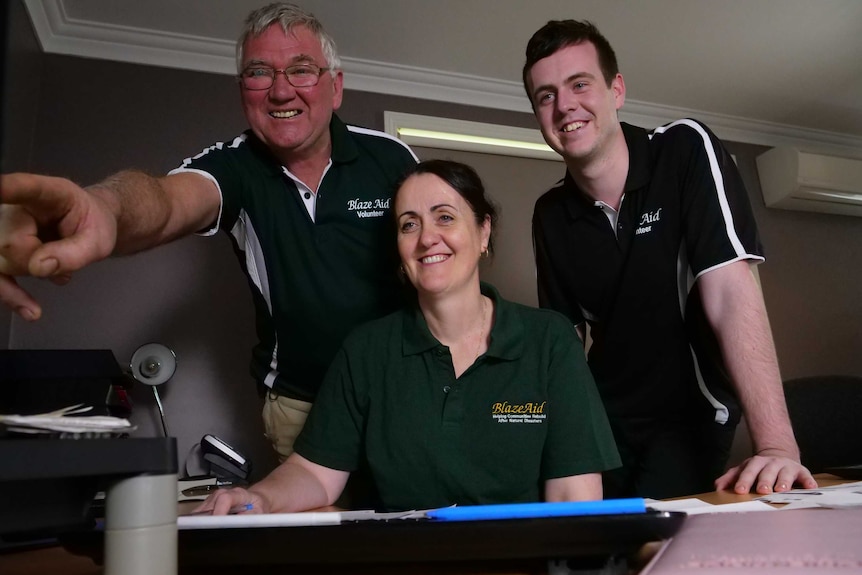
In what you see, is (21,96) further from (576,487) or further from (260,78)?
(576,487)

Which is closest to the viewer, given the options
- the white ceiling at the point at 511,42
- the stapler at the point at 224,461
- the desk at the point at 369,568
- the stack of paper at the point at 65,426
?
the stack of paper at the point at 65,426

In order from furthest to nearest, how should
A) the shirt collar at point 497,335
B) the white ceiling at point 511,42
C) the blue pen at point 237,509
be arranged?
the white ceiling at point 511,42
the shirt collar at point 497,335
the blue pen at point 237,509

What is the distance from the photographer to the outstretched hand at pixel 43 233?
51cm

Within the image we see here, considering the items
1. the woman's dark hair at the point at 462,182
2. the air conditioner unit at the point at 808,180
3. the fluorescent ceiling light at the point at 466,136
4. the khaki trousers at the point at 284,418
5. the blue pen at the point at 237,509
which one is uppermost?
the fluorescent ceiling light at the point at 466,136

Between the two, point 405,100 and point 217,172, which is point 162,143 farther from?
point 217,172

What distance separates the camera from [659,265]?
151 cm

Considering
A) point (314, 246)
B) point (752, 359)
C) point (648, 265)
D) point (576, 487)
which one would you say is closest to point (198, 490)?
point (314, 246)

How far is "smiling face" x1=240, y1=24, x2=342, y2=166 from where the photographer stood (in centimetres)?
150

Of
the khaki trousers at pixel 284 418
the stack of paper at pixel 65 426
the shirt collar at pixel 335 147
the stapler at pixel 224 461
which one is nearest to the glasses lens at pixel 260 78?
the shirt collar at pixel 335 147

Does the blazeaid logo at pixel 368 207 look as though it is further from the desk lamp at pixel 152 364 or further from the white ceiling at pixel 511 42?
the white ceiling at pixel 511 42

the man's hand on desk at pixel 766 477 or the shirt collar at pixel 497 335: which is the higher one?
the shirt collar at pixel 497 335

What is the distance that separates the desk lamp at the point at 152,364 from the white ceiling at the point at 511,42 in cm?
127

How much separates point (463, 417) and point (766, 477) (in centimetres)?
47

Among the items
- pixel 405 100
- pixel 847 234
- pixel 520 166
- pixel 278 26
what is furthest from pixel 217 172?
pixel 847 234
